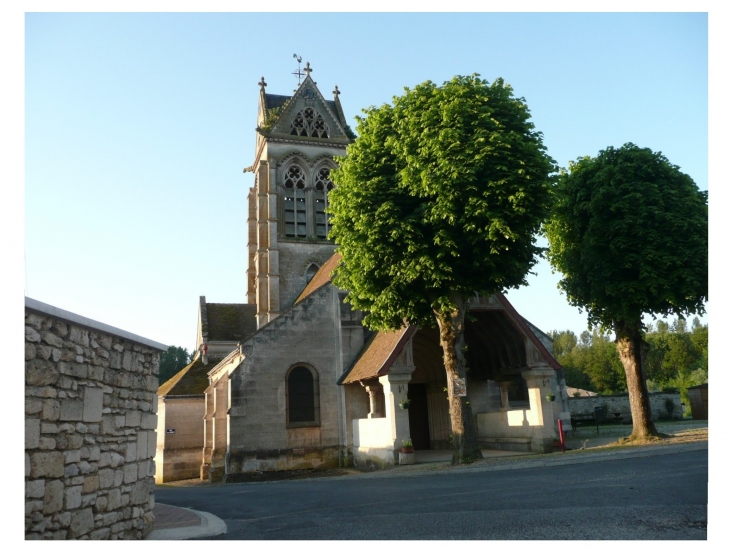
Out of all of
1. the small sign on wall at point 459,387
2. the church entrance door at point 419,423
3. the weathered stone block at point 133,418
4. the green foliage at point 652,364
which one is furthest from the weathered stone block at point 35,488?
the green foliage at point 652,364

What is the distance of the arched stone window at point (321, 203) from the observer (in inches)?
1378

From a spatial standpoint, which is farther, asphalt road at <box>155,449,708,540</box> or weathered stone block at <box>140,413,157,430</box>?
weathered stone block at <box>140,413,157,430</box>

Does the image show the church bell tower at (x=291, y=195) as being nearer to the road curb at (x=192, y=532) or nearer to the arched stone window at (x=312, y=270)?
the arched stone window at (x=312, y=270)

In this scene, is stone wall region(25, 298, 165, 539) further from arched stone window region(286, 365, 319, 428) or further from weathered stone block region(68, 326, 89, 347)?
arched stone window region(286, 365, 319, 428)

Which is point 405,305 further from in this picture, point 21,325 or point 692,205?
point 21,325

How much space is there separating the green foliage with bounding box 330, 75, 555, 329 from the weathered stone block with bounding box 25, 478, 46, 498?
1129 cm

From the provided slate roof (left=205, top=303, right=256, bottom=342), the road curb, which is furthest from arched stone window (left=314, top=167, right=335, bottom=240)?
the road curb

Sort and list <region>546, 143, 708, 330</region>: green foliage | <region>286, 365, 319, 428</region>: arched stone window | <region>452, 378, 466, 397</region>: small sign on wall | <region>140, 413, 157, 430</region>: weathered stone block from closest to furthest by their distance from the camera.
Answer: <region>140, 413, 157, 430</region>: weathered stone block → <region>452, 378, 466, 397</region>: small sign on wall → <region>546, 143, 708, 330</region>: green foliage → <region>286, 365, 319, 428</region>: arched stone window

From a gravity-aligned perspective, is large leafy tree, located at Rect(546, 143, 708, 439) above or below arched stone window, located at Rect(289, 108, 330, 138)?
below

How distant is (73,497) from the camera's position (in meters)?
6.71

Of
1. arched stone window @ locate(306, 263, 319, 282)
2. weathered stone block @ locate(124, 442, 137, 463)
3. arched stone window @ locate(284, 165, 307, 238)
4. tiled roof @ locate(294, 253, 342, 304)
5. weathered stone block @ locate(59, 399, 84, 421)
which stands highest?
arched stone window @ locate(284, 165, 307, 238)

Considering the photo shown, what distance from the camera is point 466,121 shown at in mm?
16594

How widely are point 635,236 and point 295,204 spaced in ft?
A: 67.4

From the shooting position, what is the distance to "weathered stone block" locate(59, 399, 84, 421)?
6628 mm
